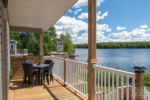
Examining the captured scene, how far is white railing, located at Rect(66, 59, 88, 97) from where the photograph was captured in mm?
2941

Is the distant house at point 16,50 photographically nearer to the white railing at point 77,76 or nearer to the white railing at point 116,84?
the white railing at point 77,76

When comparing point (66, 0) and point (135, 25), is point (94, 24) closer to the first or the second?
point (66, 0)

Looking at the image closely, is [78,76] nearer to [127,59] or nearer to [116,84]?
[116,84]

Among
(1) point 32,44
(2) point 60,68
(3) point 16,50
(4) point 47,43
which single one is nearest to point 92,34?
(2) point 60,68

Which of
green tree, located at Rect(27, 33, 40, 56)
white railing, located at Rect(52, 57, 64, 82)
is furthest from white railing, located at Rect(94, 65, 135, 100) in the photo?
green tree, located at Rect(27, 33, 40, 56)

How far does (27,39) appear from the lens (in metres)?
19.2

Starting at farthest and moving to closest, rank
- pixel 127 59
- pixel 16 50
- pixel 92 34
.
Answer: pixel 16 50, pixel 127 59, pixel 92 34

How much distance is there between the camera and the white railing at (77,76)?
294cm

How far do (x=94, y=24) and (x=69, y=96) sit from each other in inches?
80.8

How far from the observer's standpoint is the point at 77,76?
10.7ft

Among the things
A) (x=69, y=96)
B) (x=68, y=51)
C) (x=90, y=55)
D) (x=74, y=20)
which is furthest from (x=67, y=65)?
(x=74, y=20)

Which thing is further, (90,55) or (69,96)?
(69,96)

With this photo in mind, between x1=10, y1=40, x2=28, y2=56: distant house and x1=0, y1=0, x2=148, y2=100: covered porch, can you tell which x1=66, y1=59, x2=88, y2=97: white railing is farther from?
x1=10, y1=40, x2=28, y2=56: distant house

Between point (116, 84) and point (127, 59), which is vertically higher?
point (116, 84)
